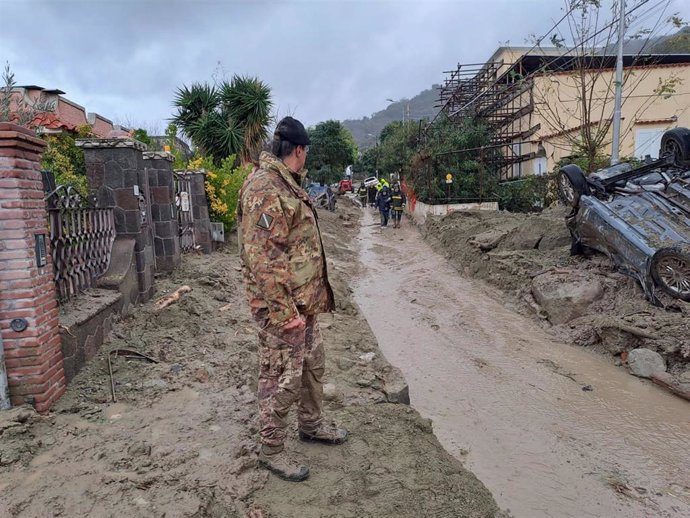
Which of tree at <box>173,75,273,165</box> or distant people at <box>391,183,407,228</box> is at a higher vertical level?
tree at <box>173,75,273,165</box>

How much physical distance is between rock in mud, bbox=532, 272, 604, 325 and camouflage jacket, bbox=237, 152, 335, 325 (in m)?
4.98

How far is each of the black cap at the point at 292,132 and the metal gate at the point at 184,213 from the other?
5107 millimetres

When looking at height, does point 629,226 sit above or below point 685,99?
below

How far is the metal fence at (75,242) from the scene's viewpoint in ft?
12.3

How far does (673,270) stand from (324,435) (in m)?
4.60

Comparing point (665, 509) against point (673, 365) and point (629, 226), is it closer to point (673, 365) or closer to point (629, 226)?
point (673, 365)

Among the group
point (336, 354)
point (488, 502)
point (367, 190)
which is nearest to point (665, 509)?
point (488, 502)

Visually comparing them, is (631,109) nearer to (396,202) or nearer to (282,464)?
(396,202)

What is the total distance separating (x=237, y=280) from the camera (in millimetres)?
6922

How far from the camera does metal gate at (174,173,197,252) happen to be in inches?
295

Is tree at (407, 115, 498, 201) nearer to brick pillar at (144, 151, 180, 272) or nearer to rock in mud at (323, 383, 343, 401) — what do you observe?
brick pillar at (144, 151, 180, 272)

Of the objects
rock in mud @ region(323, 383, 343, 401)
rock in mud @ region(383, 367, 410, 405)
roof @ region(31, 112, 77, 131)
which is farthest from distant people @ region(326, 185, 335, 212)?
rock in mud @ region(323, 383, 343, 401)

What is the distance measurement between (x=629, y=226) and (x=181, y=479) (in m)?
5.97

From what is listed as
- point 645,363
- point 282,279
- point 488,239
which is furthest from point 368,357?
point 488,239
